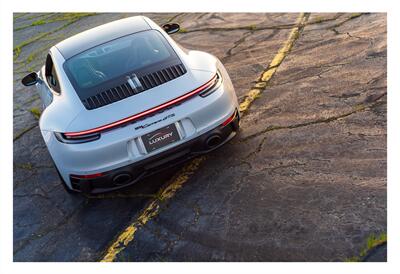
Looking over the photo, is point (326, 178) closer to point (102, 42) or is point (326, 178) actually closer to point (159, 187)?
point (159, 187)

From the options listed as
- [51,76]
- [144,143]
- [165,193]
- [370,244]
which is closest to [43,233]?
[165,193]

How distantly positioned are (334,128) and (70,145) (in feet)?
9.17

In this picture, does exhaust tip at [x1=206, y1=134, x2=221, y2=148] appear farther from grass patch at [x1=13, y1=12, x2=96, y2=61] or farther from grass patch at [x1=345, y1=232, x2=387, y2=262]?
grass patch at [x1=13, y1=12, x2=96, y2=61]

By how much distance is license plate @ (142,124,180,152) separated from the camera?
439 cm

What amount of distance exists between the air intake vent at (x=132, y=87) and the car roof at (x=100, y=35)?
0.86 metres

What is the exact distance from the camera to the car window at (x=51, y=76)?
5.26 m

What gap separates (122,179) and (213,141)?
0.95 meters

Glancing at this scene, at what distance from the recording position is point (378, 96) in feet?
18.7

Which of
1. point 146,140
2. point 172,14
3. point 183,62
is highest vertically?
point 183,62

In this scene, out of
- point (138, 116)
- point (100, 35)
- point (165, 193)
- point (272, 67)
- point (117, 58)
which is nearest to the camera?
point (138, 116)

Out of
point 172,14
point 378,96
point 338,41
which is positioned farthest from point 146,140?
point 172,14

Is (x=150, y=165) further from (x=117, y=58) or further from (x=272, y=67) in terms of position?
(x=272, y=67)

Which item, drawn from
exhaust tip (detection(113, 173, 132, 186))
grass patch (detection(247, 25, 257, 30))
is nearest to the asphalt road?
exhaust tip (detection(113, 173, 132, 186))

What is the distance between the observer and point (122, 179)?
14.9 ft
